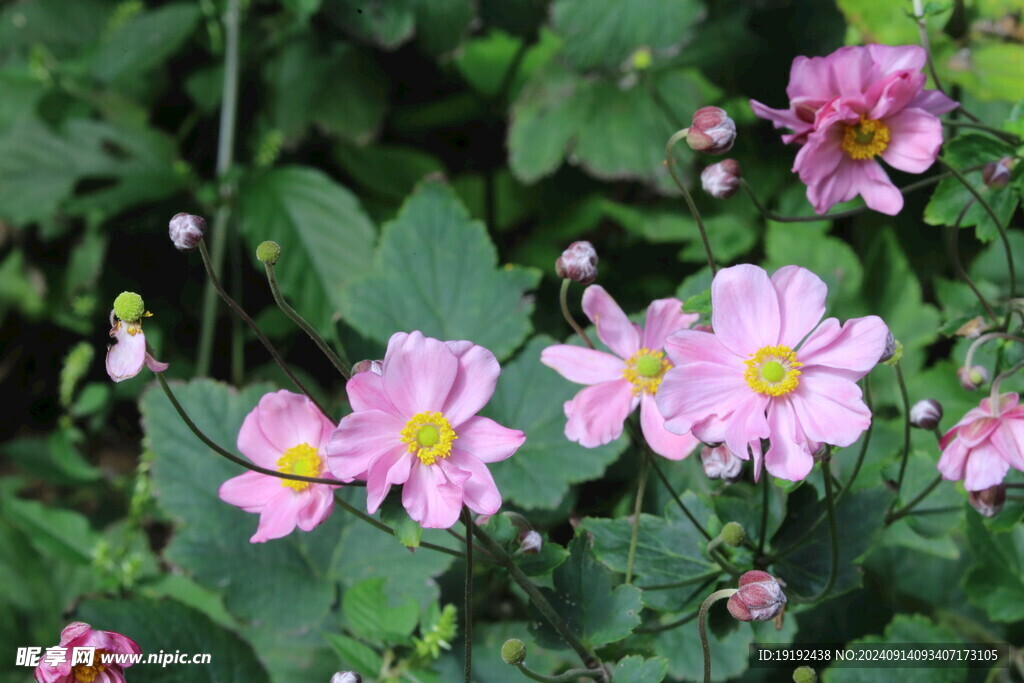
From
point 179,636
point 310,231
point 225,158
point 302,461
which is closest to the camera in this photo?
point 302,461

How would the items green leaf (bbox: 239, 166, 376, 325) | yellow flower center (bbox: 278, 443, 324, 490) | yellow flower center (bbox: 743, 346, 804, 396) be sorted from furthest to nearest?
green leaf (bbox: 239, 166, 376, 325)
yellow flower center (bbox: 278, 443, 324, 490)
yellow flower center (bbox: 743, 346, 804, 396)

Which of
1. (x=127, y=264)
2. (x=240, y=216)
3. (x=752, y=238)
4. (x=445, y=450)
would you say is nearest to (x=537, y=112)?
(x=752, y=238)

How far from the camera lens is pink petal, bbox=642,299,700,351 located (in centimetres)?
120

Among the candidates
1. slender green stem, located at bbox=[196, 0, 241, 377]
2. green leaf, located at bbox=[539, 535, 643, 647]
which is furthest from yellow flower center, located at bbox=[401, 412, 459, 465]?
slender green stem, located at bbox=[196, 0, 241, 377]

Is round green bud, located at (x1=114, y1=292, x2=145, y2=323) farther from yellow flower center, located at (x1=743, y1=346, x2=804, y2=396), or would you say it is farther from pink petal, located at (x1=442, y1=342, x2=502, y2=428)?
yellow flower center, located at (x1=743, y1=346, x2=804, y2=396)

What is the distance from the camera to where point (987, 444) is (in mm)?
1052

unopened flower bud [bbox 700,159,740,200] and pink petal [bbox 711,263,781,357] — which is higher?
unopened flower bud [bbox 700,159,740,200]

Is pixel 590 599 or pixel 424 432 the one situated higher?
pixel 424 432

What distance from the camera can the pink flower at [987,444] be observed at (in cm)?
103

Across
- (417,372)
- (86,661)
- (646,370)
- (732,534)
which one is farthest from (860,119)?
(86,661)

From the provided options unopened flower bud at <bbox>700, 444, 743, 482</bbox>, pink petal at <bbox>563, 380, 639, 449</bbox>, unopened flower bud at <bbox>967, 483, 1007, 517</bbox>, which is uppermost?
pink petal at <bbox>563, 380, 639, 449</bbox>

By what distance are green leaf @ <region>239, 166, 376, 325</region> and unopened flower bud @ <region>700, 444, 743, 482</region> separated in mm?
1168

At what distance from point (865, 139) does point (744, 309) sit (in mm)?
382

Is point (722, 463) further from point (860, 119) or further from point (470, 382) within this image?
point (860, 119)
